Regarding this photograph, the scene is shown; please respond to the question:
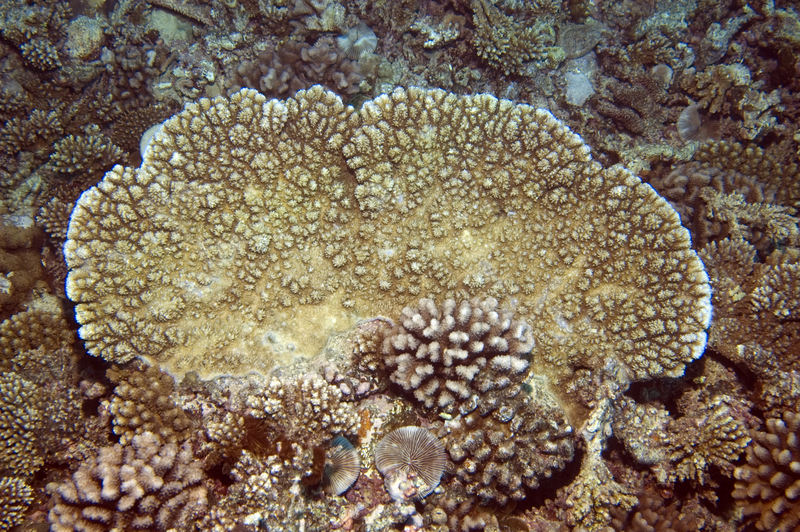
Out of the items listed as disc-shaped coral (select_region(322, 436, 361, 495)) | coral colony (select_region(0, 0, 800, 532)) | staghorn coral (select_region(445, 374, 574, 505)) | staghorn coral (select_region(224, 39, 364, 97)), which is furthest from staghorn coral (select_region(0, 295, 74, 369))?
staghorn coral (select_region(445, 374, 574, 505))

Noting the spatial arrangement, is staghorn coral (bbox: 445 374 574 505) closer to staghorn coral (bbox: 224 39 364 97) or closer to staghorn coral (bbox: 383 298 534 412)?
staghorn coral (bbox: 383 298 534 412)

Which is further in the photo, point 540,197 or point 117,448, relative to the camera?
point 540,197

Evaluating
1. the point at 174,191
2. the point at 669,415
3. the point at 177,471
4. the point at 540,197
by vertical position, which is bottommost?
the point at 669,415

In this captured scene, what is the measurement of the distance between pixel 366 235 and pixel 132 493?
2761 millimetres

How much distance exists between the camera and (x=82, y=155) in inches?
220

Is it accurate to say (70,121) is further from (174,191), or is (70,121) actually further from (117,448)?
(117,448)

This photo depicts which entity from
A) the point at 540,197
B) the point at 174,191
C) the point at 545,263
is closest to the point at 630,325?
the point at 545,263

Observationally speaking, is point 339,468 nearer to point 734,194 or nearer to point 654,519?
point 654,519

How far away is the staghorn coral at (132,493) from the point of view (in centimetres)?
305

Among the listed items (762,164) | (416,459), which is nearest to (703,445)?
(416,459)

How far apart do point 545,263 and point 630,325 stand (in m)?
0.99

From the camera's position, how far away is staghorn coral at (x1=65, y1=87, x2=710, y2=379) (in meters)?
3.77

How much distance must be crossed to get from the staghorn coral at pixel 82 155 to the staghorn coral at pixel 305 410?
4396 mm

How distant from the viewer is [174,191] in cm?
387
